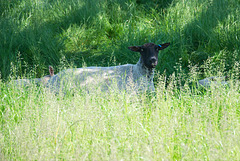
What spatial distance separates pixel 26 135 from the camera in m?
3.66

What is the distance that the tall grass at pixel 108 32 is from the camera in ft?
27.5

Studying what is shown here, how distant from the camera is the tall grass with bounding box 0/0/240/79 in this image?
8383mm

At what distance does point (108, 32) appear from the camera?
10.6 m

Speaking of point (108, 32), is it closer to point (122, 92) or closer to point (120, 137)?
point (122, 92)

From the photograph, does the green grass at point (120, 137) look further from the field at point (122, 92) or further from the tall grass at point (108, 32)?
the tall grass at point (108, 32)

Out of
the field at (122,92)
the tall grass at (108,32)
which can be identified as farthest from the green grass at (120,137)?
the tall grass at (108,32)

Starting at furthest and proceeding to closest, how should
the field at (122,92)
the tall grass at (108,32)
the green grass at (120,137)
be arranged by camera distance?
1. the tall grass at (108,32)
2. the field at (122,92)
3. the green grass at (120,137)

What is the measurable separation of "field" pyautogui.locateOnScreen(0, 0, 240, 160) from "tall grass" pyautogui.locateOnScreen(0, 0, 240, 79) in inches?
1.3

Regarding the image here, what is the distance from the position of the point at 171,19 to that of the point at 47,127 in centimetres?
689

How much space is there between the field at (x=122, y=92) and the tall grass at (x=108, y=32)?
0.03 meters

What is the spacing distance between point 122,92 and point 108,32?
584 centimetres

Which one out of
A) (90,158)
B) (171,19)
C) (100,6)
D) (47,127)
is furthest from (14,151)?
(100,6)

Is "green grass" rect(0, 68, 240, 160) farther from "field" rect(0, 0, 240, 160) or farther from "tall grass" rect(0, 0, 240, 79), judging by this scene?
"tall grass" rect(0, 0, 240, 79)

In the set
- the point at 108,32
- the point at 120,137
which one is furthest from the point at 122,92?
the point at 108,32
